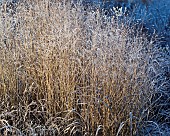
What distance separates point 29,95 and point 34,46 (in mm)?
441

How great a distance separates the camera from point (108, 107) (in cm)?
255

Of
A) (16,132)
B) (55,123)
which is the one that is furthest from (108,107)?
(16,132)

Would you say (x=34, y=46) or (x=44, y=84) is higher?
(x=34, y=46)

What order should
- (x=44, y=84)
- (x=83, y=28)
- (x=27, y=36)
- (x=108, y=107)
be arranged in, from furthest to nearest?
(x=83, y=28), (x=27, y=36), (x=44, y=84), (x=108, y=107)

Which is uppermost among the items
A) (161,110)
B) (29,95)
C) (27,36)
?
(27,36)

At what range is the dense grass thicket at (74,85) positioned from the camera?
2.64m

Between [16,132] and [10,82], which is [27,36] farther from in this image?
[16,132]

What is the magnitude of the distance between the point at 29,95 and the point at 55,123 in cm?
42

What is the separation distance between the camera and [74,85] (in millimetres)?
2762

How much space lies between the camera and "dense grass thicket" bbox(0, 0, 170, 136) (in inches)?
104

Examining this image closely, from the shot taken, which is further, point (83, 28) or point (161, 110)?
point (83, 28)

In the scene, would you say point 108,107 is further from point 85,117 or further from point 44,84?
point 44,84

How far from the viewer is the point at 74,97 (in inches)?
112

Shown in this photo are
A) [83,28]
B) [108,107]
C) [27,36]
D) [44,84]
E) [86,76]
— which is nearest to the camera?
[108,107]
